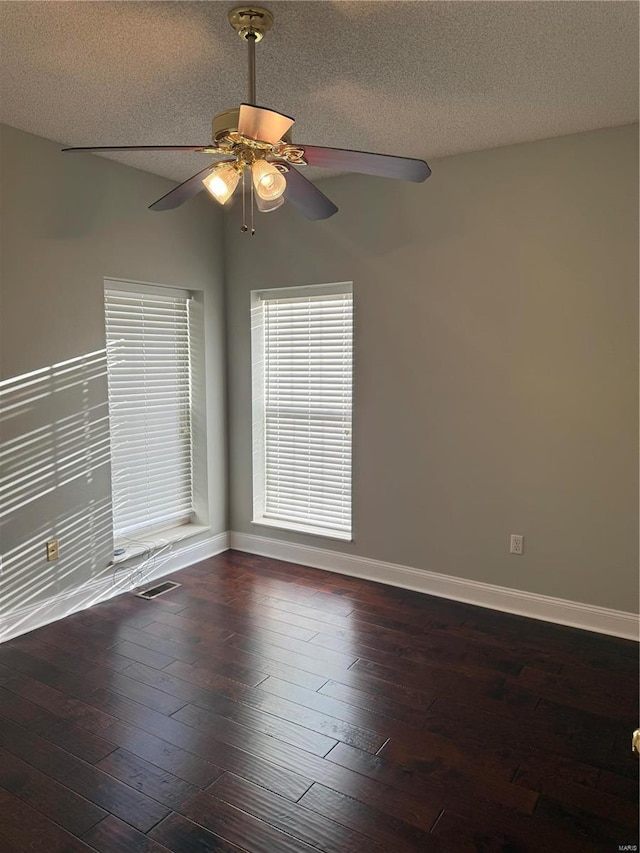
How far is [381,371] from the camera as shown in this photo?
3.76 m

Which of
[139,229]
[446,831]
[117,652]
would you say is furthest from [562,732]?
[139,229]

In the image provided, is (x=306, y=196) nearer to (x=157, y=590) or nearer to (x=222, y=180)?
(x=222, y=180)

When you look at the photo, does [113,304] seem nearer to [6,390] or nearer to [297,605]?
[6,390]

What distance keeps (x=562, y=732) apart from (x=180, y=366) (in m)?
3.19

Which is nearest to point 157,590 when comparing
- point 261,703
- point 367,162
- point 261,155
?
point 261,703

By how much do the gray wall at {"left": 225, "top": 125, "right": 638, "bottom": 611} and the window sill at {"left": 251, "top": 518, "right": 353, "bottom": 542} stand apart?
6cm

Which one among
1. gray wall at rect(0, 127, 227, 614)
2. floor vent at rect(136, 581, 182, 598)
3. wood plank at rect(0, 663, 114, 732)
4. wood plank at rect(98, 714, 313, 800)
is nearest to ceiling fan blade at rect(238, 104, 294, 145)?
gray wall at rect(0, 127, 227, 614)

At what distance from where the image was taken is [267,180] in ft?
6.66

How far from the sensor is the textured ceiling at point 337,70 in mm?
1996

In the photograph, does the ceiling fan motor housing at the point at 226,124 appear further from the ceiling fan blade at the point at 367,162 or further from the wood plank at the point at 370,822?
the wood plank at the point at 370,822

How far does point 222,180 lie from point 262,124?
378mm

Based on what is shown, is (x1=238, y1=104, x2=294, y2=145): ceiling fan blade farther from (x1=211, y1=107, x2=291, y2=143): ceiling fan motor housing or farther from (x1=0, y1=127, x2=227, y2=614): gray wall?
(x1=0, y1=127, x2=227, y2=614): gray wall

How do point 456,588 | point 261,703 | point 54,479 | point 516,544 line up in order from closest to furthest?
point 261,703 → point 54,479 → point 516,544 → point 456,588

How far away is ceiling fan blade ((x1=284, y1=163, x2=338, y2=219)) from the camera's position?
2.15m
